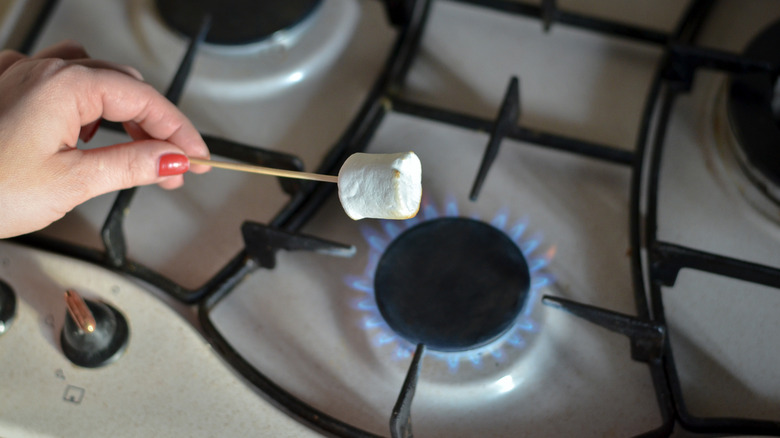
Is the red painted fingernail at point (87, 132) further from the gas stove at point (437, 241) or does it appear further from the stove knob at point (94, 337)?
the stove knob at point (94, 337)

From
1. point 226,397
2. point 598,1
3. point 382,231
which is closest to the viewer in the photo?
point 226,397

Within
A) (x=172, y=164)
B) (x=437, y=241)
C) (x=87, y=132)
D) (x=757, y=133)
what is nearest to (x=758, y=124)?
(x=757, y=133)

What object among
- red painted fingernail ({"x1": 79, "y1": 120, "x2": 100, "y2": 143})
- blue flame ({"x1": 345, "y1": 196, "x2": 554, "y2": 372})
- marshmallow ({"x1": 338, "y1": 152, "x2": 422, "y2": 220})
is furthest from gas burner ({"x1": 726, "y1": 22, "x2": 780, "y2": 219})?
red painted fingernail ({"x1": 79, "y1": 120, "x2": 100, "y2": 143})

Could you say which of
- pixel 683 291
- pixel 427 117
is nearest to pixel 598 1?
pixel 427 117

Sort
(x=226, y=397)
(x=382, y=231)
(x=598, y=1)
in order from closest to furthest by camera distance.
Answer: (x=226, y=397) → (x=382, y=231) → (x=598, y=1)

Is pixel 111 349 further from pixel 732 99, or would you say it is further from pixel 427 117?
pixel 732 99

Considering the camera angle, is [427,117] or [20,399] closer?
[20,399]

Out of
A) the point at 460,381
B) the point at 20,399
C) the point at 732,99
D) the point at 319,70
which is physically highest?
the point at 732,99
